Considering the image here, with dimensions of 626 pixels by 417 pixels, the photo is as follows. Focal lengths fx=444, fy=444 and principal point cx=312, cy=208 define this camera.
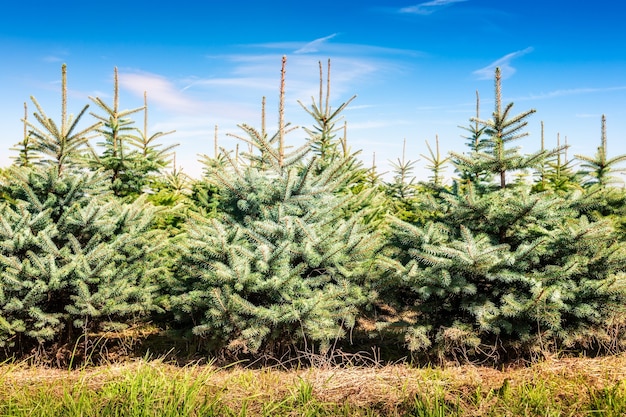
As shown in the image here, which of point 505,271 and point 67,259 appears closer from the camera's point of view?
point 505,271

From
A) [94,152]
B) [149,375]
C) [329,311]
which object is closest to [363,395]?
[329,311]

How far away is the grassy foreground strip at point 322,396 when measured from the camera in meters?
3.28

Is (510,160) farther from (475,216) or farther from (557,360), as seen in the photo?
(557,360)

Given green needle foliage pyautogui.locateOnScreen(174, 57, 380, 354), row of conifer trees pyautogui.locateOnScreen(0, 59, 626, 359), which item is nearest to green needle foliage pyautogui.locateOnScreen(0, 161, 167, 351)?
row of conifer trees pyautogui.locateOnScreen(0, 59, 626, 359)

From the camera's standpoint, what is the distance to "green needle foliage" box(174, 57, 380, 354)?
4.58 metres

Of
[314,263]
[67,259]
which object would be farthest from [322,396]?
[67,259]

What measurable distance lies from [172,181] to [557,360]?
30.3 ft

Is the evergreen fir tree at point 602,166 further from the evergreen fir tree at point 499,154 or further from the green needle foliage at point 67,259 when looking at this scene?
the green needle foliage at point 67,259

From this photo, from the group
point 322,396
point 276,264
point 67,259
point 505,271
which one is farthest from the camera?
point 67,259

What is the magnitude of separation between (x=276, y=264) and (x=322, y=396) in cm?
157

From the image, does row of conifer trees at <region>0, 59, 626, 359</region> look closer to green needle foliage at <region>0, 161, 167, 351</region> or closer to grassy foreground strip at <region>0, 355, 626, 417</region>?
green needle foliage at <region>0, 161, 167, 351</region>

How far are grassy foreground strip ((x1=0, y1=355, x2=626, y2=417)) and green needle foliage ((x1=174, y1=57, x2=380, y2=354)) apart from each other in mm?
834

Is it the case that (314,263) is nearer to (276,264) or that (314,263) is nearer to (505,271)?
(276,264)

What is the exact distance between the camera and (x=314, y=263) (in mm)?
4781
